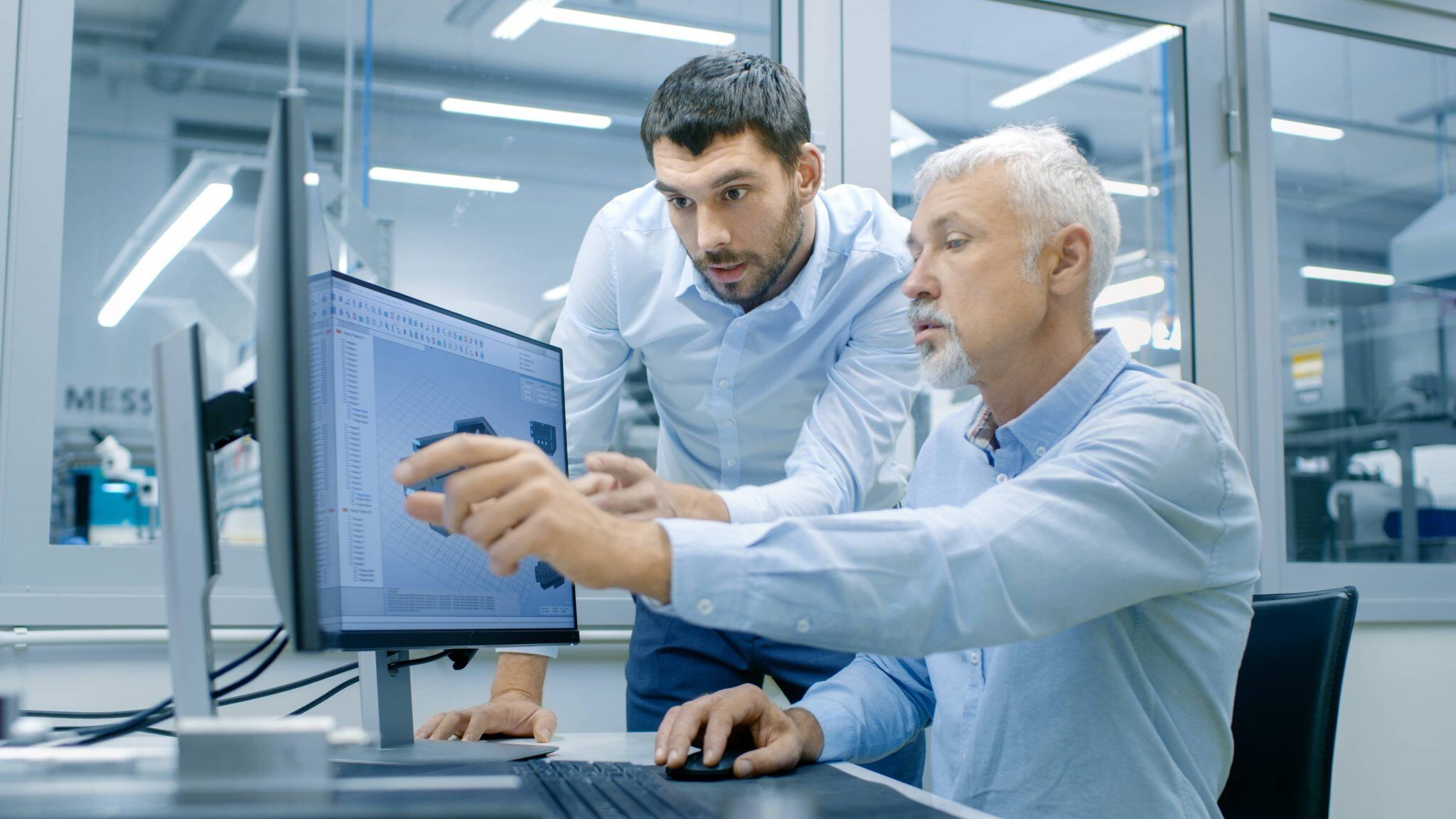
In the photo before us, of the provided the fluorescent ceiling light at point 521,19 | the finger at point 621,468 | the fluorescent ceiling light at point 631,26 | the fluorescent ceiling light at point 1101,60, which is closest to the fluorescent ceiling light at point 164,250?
the fluorescent ceiling light at point 521,19

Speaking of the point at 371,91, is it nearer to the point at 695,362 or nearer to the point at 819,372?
the point at 695,362

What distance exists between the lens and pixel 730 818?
91 cm

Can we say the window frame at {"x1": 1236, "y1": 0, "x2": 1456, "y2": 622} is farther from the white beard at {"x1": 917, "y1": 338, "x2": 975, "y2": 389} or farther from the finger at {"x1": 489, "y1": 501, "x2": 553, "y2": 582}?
the finger at {"x1": 489, "y1": 501, "x2": 553, "y2": 582}

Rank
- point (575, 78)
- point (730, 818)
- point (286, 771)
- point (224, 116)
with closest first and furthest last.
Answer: point (286, 771) → point (730, 818) → point (224, 116) → point (575, 78)

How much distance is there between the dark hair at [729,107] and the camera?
1637 mm

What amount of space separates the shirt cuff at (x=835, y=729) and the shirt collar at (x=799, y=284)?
672 millimetres

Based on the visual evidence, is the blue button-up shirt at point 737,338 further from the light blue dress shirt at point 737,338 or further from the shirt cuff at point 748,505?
the shirt cuff at point 748,505

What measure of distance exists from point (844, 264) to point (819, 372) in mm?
174

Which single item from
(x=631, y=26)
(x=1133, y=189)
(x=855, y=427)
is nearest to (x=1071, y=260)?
(x=855, y=427)

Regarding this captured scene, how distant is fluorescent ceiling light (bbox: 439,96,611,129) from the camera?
7.38 ft

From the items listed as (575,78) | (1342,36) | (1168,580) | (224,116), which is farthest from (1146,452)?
(1342,36)

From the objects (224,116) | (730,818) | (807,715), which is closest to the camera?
(730,818)

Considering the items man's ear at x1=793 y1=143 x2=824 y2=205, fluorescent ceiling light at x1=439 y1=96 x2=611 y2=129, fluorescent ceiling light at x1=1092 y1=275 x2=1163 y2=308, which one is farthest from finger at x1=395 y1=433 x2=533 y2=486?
fluorescent ceiling light at x1=1092 y1=275 x2=1163 y2=308

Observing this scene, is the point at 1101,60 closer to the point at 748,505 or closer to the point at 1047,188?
the point at 1047,188
